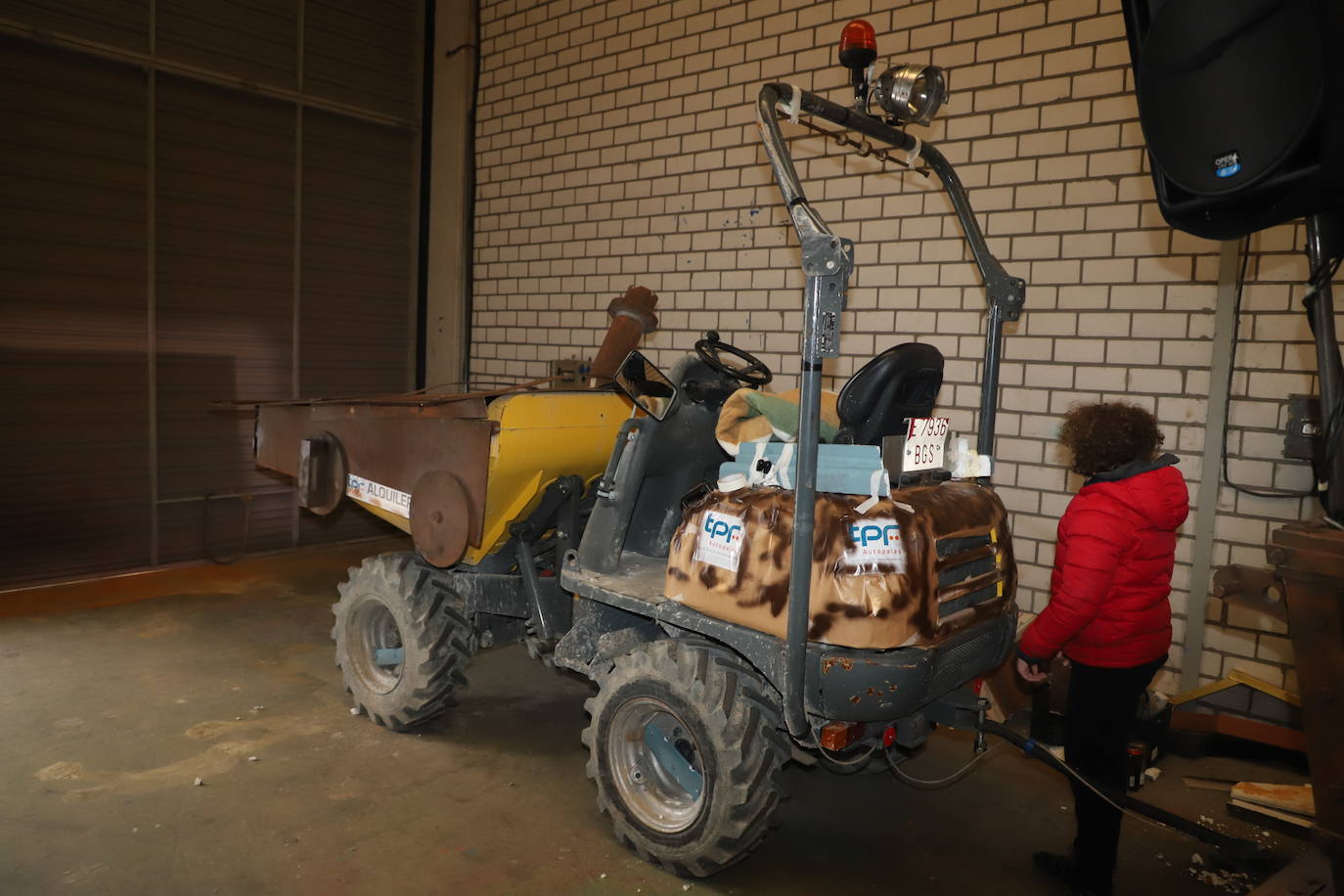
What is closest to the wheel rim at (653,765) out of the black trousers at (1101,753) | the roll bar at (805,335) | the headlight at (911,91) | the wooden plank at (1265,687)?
the roll bar at (805,335)

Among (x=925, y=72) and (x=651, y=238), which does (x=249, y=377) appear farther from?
(x=925, y=72)

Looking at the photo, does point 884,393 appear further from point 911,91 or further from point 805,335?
point 911,91

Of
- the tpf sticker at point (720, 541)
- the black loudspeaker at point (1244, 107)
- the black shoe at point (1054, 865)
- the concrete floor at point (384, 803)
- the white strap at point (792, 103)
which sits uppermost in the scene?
the white strap at point (792, 103)

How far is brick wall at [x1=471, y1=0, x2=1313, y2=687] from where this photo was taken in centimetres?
500

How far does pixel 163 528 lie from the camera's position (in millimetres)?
8039

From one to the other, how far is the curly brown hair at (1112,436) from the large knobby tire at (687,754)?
1.43 metres

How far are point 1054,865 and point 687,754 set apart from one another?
147 centimetres

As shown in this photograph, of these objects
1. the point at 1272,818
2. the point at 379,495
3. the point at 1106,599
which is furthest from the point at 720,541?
the point at 1272,818

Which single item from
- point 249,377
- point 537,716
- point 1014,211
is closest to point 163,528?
point 249,377

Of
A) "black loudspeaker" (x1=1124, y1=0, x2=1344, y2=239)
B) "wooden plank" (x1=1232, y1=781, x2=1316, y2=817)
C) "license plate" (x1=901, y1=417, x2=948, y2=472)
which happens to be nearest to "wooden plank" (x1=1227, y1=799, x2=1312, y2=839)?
"wooden plank" (x1=1232, y1=781, x2=1316, y2=817)

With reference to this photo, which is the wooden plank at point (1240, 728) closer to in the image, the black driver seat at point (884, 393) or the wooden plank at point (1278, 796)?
the wooden plank at point (1278, 796)

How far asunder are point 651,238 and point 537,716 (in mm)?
4208

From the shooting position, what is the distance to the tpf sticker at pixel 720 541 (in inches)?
126

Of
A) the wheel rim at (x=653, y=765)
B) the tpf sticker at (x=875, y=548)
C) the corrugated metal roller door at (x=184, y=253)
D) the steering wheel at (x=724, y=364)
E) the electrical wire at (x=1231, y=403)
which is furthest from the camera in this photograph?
the corrugated metal roller door at (x=184, y=253)
